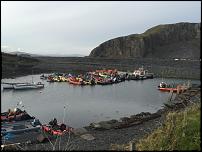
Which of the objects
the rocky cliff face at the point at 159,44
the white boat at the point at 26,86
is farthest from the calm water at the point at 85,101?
the rocky cliff face at the point at 159,44

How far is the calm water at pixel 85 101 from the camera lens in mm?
35531

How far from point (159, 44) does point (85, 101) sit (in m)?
134

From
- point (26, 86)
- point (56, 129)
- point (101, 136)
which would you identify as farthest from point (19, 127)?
point (26, 86)

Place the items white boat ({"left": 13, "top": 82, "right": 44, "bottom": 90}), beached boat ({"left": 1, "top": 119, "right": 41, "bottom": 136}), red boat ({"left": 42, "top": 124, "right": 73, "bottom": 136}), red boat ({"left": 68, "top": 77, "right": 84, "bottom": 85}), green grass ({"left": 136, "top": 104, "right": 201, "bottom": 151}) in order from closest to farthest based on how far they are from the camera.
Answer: green grass ({"left": 136, "top": 104, "right": 201, "bottom": 151}) < beached boat ({"left": 1, "top": 119, "right": 41, "bottom": 136}) < red boat ({"left": 42, "top": 124, "right": 73, "bottom": 136}) < white boat ({"left": 13, "top": 82, "right": 44, "bottom": 90}) < red boat ({"left": 68, "top": 77, "right": 84, "bottom": 85})

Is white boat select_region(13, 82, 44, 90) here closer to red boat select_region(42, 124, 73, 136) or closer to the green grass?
red boat select_region(42, 124, 73, 136)

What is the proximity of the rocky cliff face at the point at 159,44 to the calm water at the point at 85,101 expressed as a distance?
96.4m

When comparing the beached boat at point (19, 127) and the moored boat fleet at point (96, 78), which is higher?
the moored boat fleet at point (96, 78)

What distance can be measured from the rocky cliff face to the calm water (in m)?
96.4

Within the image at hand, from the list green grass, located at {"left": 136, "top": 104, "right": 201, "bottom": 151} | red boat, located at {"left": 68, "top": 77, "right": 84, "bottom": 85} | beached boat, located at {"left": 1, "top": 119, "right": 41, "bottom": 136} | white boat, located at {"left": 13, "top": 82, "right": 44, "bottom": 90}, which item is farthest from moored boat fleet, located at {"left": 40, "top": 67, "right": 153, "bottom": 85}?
green grass, located at {"left": 136, "top": 104, "right": 201, "bottom": 151}

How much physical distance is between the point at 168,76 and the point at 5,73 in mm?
36623

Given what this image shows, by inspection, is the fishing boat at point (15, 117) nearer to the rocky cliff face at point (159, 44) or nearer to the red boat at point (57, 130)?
the red boat at point (57, 130)

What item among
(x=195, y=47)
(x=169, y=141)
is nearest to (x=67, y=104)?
(x=169, y=141)

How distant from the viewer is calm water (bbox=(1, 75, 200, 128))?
117ft

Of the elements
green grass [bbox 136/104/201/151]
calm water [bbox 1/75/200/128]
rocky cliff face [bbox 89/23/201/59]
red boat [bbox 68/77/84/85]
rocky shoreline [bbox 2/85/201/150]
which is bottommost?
calm water [bbox 1/75/200/128]
